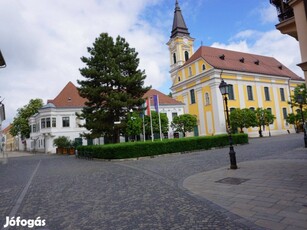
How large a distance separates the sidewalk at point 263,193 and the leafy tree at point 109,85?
631 inches

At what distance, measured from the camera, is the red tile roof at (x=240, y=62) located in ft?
145

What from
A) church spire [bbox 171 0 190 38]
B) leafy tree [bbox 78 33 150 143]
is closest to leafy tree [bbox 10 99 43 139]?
church spire [bbox 171 0 190 38]

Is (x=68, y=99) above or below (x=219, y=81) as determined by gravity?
below

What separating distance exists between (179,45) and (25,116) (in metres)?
39.5

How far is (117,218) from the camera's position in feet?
17.4

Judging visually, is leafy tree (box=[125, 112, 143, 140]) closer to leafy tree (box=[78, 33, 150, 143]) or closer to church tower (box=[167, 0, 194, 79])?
leafy tree (box=[78, 33, 150, 143])

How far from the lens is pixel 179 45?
52.3 meters

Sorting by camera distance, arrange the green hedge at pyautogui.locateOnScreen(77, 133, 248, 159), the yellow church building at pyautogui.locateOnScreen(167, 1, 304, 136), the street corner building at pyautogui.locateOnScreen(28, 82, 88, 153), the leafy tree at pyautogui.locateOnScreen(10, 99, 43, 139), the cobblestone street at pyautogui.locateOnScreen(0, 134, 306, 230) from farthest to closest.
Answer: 1. the leafy tree at pyautogui.locateOnScreen(10, 99, 43, 139)
2. the yellow church building at pyautogui.locateOnScreen(167, 1, 304, 136)
3. the street corner building at pyautogui.locateOnScreen(28, 82, 88, 153)
4. the green hedge at pyautogui.locateOnScreen(77, 133, 248, 159)
5. the cobblestone street at pyautogui.locateOnScreen(0, 134, 306, 230)

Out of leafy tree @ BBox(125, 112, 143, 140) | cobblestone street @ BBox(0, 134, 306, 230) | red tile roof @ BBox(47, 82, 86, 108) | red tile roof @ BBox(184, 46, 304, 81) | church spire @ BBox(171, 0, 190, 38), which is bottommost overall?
cobblestone street @ BBox(0, 134, 306, 230)

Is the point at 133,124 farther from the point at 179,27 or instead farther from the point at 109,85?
the point at 179,27

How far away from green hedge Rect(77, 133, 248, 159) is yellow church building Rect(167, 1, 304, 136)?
57.9 feet

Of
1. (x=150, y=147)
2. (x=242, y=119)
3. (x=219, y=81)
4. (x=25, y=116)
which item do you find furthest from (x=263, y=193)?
(x=25, y=116)

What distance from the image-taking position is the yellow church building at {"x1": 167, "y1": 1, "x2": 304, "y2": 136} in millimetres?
42094

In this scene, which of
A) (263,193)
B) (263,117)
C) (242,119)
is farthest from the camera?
(263,117)
